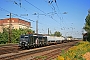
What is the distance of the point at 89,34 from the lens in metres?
58.7

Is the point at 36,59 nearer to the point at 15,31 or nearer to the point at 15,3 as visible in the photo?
the point at 15,3

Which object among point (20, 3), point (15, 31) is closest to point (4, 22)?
point (15, 31)

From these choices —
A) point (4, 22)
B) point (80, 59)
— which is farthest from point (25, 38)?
point (4, 22)

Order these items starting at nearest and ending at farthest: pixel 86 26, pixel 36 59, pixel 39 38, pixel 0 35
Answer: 1. pixel 36 59
2. pixel 39 38
3. pixel 0 35
4. pixel 86 26

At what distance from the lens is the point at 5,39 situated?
194 ft

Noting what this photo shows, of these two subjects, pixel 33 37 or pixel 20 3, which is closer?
pixel 20 3

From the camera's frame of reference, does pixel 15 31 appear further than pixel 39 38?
Yes

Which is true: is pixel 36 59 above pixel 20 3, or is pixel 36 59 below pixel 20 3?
below

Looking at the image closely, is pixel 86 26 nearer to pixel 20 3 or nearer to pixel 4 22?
pixel 20 3

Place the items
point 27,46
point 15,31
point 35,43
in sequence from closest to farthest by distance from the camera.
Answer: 1. point 27,46
2. point 35,43
3. point 15,31

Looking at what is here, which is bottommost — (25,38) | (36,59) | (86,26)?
(36,59)

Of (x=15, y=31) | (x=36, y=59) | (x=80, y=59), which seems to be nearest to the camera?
(x=80, y=59)

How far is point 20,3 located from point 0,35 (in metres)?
34.1

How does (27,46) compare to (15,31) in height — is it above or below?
below
